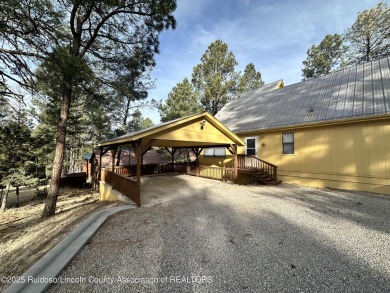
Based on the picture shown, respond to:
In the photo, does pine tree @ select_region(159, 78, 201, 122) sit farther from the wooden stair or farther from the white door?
the wooden stair

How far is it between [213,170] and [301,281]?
934 centimetres

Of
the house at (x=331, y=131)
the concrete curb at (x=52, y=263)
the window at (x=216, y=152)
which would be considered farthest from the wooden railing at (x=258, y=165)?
the concrete curb at (x=52, y=263)

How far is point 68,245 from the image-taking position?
3266mm

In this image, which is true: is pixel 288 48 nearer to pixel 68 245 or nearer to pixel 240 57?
pixel 240 57

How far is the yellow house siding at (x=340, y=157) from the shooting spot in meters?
7.16

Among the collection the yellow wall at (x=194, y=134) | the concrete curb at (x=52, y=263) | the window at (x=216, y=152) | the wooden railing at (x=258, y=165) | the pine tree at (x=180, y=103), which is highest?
the pine tree at (x=180, y=103)

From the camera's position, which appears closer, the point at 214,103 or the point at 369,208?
the point at 369,208

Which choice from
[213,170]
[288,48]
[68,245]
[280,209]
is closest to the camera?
[68,245]

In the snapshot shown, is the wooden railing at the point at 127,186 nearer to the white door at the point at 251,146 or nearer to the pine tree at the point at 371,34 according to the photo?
the white door at the point at 251,146

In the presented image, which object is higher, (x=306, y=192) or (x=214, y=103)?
(x=214, y=103)

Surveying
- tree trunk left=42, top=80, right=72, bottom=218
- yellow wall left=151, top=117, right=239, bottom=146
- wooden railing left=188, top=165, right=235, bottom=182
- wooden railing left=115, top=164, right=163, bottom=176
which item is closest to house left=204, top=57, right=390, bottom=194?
wooden railing left=188, top=165, right=235, bottom=182

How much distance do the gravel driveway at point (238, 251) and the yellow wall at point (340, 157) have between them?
248 cm

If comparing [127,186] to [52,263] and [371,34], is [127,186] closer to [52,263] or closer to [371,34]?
[52,263]

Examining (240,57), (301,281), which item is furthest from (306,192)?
(240,57)
